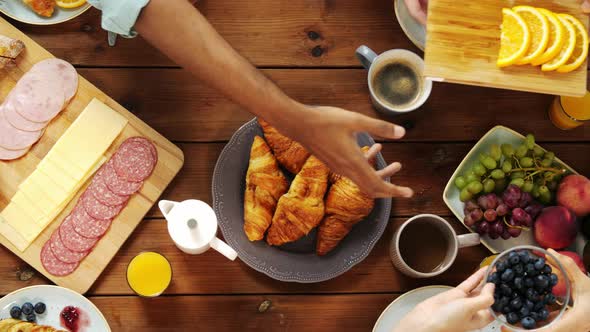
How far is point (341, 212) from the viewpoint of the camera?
4.86 feet

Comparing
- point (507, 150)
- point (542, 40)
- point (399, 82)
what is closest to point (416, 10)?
point (399, 82)

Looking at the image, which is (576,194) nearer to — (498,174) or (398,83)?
(498,174)

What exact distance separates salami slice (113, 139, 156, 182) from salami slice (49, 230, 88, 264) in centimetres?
22

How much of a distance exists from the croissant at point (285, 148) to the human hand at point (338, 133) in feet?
0.76

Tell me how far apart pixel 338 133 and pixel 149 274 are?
2.13 ft

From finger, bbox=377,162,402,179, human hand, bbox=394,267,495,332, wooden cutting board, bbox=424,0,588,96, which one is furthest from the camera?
wooden cutting board, bbox=424,0,588,96

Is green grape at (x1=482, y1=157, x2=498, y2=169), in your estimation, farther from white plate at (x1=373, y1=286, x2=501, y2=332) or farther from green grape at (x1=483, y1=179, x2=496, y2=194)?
white plate at (x1=373, y1=286, x2=501, y2=332)

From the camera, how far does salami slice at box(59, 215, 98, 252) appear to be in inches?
60.3

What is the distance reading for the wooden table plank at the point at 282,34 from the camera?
1639 millimetres

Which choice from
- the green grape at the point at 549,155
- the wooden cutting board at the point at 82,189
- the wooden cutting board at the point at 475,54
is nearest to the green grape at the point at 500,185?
the green grape at the point at 549,155

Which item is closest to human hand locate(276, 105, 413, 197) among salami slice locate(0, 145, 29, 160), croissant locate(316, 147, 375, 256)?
croissant locate(316, 147, 375, 256)

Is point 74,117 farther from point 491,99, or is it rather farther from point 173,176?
point 491,99

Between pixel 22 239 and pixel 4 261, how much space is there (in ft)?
0.29

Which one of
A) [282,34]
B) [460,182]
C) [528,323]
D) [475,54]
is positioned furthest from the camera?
[282,34]
